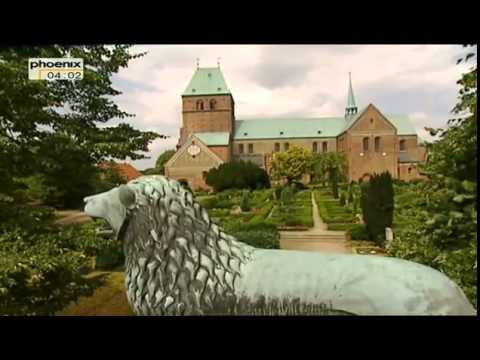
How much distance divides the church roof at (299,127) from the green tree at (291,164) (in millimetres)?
188

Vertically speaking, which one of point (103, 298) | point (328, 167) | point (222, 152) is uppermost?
point (222, 152)

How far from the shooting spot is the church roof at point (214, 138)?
167 inches

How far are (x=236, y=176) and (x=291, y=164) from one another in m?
0.65

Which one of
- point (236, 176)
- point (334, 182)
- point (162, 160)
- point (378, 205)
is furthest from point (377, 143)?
point (162, 160)

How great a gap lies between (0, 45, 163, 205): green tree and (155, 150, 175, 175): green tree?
0.16 meters

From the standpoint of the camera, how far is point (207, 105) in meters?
3.84

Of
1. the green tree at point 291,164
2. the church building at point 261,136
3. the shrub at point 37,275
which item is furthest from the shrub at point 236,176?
the shrub at point 37,275

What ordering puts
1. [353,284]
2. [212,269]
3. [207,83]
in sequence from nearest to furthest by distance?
[353,284], [212,269], [207,83]

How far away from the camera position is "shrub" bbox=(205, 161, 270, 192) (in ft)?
13.2

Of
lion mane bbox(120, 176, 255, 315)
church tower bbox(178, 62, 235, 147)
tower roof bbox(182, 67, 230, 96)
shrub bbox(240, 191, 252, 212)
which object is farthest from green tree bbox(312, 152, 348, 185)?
lion mane bbox(120, 176, 255, 315)
